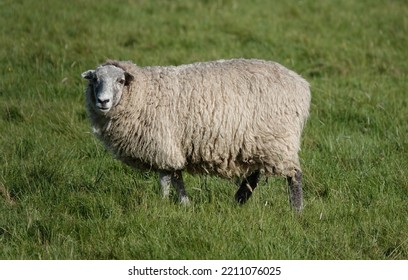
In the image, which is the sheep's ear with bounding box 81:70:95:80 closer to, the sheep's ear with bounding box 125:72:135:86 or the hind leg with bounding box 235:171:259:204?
the sheep's ear with bounding box 125:72:135:86

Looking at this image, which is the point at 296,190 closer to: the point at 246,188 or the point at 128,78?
the point at 246,188

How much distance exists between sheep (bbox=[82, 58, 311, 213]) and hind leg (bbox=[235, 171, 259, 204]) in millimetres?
27

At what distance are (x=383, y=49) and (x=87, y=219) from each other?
6.18 meters

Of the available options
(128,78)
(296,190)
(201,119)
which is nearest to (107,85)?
(128,78)

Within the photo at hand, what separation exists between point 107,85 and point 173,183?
0.95 metres

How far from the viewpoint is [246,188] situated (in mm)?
5727

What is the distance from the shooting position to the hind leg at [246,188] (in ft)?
18.6

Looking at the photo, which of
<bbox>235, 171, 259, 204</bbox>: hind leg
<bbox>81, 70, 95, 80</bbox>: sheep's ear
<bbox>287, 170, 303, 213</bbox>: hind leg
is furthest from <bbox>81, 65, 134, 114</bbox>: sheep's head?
<bbox>287, 170, 303, 213</bbox>: hind leg

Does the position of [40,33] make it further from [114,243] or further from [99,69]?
[114,243]

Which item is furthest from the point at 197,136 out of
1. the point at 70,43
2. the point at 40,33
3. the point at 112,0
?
the point at 112,0

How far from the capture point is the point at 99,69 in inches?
214

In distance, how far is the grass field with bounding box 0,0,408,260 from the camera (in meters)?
4.77

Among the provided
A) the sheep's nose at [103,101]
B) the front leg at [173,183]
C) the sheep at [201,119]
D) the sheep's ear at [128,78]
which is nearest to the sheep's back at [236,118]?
the sheep at [201,119]

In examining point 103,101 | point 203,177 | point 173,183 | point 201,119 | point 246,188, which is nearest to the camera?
point 103,101
